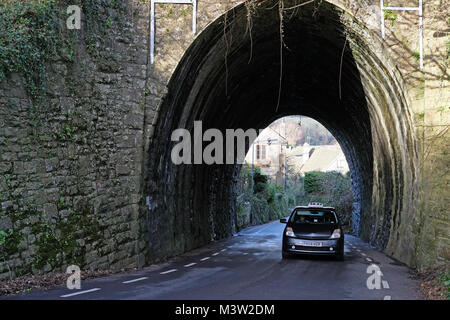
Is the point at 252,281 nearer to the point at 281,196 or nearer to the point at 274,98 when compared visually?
the point at 274,98

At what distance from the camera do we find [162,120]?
520 inches

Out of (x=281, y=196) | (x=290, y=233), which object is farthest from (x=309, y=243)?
(x=281, y=196)

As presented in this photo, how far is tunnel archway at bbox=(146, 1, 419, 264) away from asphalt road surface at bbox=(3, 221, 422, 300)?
154 cm

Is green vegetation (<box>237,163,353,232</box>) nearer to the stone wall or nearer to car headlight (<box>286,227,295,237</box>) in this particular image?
car headlight (<box>286,227,295,237</box>)

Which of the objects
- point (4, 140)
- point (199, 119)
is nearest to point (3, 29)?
point (4, 140)

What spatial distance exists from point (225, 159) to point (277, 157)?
5194cm

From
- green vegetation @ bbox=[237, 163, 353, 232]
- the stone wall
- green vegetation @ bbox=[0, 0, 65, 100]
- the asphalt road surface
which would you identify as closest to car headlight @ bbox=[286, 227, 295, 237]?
the asphalt road surface

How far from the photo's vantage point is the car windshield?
50.0 feet

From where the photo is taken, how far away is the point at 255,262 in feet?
45.5

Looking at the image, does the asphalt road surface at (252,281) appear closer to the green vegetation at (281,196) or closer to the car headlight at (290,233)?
the car headlight at (290,233)

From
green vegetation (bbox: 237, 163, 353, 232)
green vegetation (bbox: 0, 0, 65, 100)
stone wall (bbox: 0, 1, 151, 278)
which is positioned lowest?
green vegetation (bbox: 237, 163, 353, 232)

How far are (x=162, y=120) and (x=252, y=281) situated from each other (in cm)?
549

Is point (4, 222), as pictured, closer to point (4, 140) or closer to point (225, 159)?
point (4, 140)

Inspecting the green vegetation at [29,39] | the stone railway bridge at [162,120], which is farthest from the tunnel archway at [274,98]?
the green vegetation at [29,39]
